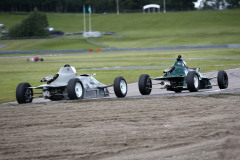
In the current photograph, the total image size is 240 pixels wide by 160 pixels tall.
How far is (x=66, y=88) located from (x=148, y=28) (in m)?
99.9

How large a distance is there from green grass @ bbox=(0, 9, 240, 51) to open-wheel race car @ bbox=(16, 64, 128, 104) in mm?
Answer: 61134

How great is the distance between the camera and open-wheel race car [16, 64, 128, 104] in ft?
50.0

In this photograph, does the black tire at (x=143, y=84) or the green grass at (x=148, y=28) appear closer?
the black tire at (x=143, y=84)

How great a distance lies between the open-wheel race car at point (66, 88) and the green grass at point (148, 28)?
201 ft

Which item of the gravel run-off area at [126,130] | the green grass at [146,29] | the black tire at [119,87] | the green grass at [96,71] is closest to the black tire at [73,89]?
the black tire at [119,87]

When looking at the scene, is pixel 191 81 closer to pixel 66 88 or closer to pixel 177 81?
pixel 177 81

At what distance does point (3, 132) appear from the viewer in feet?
32.0

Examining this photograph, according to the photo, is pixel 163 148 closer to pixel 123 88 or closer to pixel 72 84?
pixel 72 84

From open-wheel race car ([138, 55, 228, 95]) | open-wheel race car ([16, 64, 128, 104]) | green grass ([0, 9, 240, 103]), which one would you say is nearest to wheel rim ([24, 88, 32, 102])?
open-wheel race car ([16, 64, 128, 104])

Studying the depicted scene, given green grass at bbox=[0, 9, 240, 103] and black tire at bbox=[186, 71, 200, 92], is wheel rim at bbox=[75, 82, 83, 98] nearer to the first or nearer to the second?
black tire at bbox=[186, 71, 200, 92]

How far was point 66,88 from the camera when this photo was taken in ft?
52.7

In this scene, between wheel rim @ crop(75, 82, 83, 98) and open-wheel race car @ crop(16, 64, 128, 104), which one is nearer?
open-wheel race car @ crop(16, 64, 128, 104)

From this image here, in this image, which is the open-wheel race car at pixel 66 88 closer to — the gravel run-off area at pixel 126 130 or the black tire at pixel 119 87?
the black tire at pixel 119 87

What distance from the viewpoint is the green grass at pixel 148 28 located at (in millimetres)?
85375
